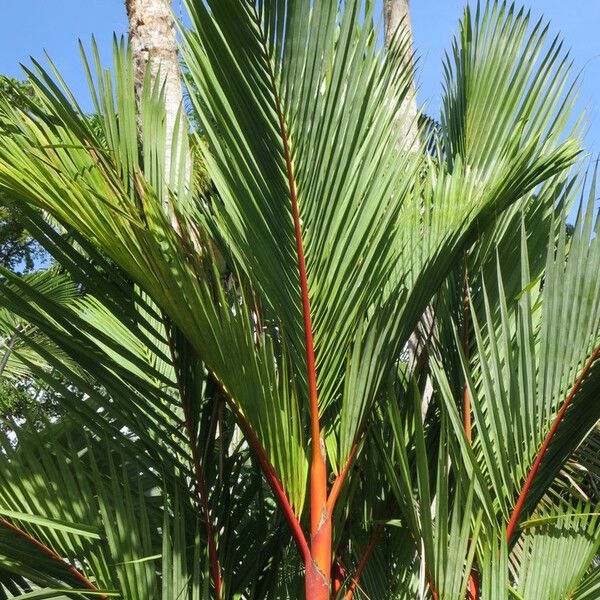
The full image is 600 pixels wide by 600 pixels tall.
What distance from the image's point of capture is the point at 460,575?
50.2 inches

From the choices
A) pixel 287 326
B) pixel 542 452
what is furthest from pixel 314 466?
pixel 542 452

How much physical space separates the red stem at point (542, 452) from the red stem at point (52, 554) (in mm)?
671

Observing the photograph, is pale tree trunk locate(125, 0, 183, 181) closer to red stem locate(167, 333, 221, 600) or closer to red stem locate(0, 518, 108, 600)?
red stem locate(167, 333, 221, 600)

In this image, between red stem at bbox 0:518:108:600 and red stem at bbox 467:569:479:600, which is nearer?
red stem at bbox 0:518:108:600

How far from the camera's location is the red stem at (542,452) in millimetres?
1370

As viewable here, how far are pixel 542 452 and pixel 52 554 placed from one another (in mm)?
819

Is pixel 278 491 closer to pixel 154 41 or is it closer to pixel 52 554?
pixel 52 554

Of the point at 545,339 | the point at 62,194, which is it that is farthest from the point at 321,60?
the point at 545,339

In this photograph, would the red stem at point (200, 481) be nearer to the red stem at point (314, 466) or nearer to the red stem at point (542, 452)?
the red stem at point (314, 466)

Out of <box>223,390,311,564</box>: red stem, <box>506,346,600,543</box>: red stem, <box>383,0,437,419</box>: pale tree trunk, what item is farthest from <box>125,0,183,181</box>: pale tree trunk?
<box>506,346,600,543</box>: red stem

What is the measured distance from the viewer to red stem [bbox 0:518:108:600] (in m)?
1.34

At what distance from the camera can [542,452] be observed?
1378mm

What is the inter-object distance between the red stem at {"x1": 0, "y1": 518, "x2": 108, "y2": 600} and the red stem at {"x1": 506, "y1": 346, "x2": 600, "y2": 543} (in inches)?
26.4

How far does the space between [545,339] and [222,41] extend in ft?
2.35
